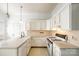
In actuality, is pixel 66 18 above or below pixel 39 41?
above

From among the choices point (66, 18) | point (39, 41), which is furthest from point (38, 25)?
point (66, 18)

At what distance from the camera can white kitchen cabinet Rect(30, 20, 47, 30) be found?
19.5 ft

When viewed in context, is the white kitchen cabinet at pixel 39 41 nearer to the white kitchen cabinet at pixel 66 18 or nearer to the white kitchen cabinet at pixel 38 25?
the white kitchen cabinet at pixel 38 25

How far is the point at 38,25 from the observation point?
6.14m

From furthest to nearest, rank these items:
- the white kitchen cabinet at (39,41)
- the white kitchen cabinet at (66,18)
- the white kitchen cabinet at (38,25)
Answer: the white kitchen cabinet at (38,25)
the white kitchen cabinet at (39,41)
the white kitchen cabinet at (66,18)

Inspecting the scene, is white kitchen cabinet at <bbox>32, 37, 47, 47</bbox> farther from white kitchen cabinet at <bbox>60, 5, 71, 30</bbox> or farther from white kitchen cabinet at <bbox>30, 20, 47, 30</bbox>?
white kitchen cabinet at <bbox>60, 5, 71, 30</bbox>

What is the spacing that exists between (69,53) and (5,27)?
4092 mm

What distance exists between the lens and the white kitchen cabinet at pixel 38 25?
595 centimetres

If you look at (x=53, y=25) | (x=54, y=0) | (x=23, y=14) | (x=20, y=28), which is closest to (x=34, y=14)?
(x=23, y=14)

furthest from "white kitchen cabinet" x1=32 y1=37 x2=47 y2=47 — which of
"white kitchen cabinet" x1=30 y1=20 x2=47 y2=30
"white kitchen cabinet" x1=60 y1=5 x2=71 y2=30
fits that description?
"white kitchen cabinet" x1=60 y1=5 x2=71 y2=30

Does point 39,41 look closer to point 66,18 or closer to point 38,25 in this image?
point 38,25

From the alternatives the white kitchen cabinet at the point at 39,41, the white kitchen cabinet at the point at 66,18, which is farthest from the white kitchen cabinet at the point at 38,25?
the white kitchen cabinet at the point at 66,18

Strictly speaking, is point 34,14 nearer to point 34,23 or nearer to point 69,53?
point 34,23

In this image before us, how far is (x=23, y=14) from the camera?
21.7 feet
